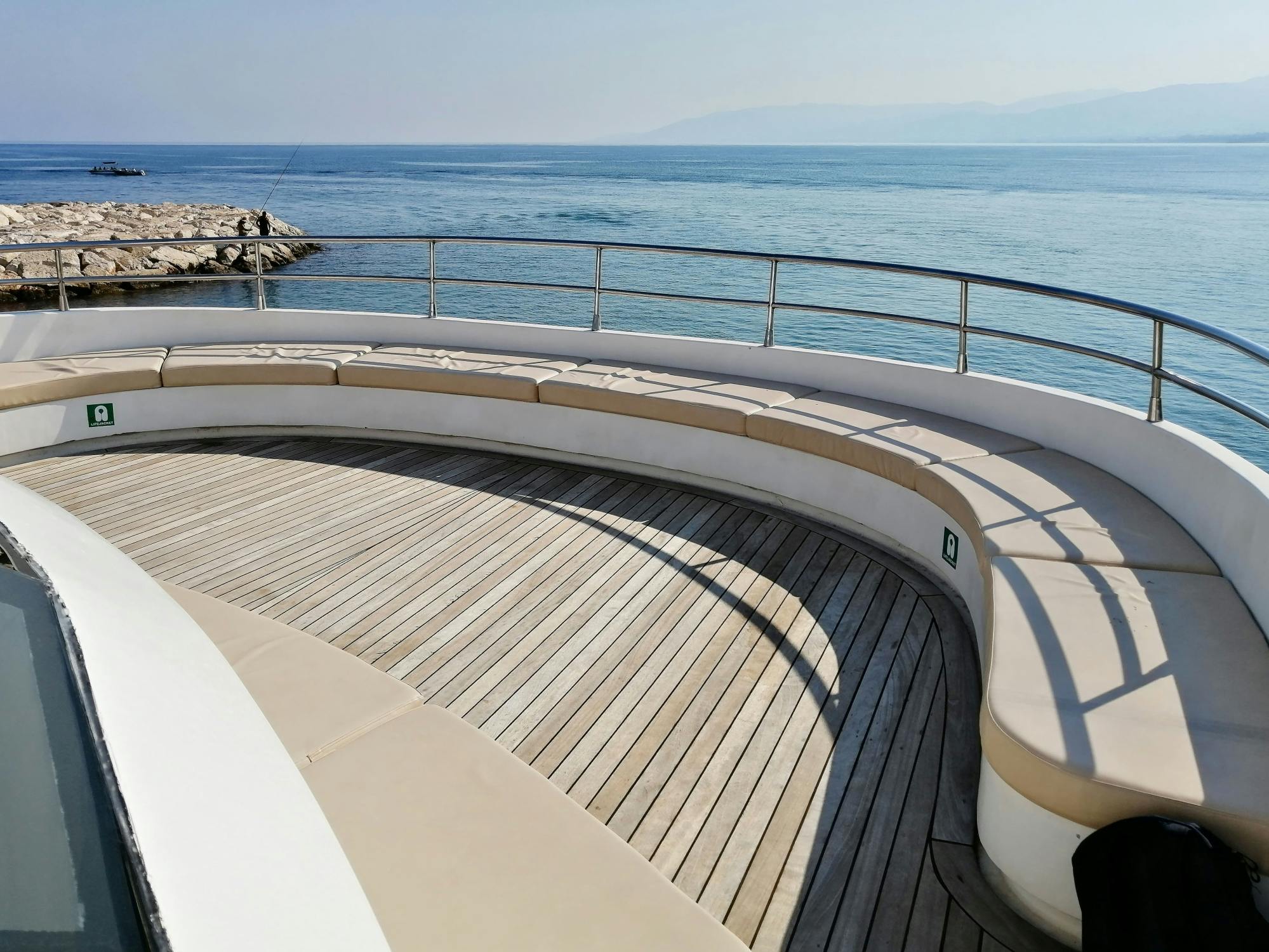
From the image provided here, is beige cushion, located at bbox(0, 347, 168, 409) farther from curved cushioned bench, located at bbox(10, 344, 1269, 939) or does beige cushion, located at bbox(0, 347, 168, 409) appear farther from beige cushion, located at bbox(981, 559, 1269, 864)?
beige cushion, located at bbox(981, 559, 1269, 864)

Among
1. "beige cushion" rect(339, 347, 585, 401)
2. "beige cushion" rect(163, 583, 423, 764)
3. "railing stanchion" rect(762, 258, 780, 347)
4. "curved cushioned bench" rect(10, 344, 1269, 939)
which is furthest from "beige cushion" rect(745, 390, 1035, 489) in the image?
"beige cushion" rect(163, 583, 423, 764)

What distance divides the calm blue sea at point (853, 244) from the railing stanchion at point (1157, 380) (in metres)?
13.0

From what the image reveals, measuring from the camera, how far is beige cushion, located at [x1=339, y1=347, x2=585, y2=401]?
4.64m

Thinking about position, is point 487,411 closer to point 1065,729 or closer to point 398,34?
point 1065,729

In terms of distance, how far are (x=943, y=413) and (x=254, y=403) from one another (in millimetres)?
3389

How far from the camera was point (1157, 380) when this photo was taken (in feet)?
10.5

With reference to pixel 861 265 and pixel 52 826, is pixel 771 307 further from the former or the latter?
pixel 52 826

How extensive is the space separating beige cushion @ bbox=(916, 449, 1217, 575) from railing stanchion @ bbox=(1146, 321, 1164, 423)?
25cm

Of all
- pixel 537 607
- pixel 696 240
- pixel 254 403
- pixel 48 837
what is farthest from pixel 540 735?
pixel 696 240

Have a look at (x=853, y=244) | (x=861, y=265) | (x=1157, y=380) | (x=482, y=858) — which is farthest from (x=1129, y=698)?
(x=853, y=244)

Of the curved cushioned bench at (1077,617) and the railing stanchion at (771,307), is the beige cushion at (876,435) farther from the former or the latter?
the railing stanchion at (771,307)

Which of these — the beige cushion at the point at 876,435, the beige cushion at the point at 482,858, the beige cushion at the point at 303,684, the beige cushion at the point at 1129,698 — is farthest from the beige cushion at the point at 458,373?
the beige cushion at the point at 482,858

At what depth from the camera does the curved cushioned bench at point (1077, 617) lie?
1729 millimetres

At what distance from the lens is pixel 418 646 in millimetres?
2920
